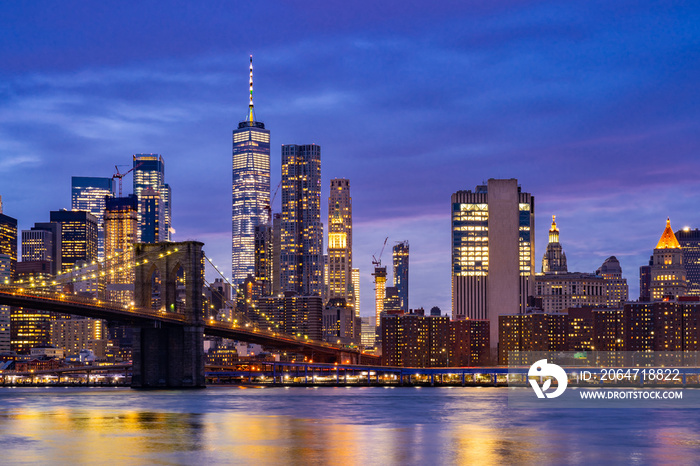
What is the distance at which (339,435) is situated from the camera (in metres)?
55.2

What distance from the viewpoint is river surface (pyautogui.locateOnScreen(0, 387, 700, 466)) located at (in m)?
44.0

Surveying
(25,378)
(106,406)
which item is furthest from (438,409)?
(25,378)

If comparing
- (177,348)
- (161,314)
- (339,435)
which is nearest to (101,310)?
(161,314)

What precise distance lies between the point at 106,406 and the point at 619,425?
43.5 m

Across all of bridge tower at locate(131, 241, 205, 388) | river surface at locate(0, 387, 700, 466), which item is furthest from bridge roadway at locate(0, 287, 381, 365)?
river surface at locate(0, 387, 700, 466)

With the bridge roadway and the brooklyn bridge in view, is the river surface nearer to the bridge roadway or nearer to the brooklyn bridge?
the bridge roadway

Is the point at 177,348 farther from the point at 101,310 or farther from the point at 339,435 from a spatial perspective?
the point at 339,435

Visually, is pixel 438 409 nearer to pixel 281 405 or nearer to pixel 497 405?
pixel 497 405

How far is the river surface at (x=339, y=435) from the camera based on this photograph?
44.0 metres

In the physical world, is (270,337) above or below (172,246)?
below

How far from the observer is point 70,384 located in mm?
178125

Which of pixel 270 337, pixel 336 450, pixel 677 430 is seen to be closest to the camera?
pixel 336 450

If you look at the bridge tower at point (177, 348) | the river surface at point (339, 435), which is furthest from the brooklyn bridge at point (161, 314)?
the river surface at point (339, 435)

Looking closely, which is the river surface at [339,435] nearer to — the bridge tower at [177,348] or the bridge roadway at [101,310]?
the bridge roadway at [101,310]
